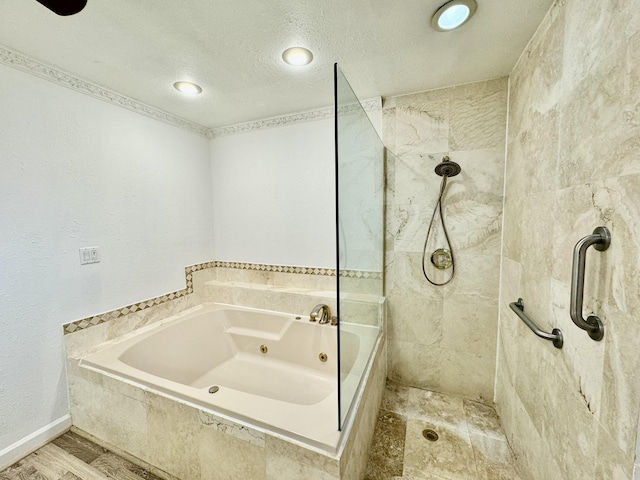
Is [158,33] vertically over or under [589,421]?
over

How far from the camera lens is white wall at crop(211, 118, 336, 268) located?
7.23 feet

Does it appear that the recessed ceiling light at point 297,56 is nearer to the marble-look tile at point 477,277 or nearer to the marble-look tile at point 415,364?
the marble-look tile at point 477,277

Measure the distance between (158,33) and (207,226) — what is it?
1632 mm

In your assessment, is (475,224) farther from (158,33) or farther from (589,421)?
(158,33)

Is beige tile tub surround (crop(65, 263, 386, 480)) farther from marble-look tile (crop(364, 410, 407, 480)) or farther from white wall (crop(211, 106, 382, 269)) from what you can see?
white wall (crop(211, 106, 382, 269))

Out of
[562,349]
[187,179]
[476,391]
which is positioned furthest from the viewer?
[187,179]

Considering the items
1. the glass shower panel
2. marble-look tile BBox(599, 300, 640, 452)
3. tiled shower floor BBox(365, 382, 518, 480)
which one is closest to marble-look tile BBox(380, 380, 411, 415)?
tiled shower floor BBox(365, 382, 518, 480)

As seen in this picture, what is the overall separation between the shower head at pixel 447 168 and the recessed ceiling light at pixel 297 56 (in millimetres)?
1076

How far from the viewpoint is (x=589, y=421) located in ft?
2.63

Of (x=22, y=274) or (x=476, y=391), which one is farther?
(x=476, y=391)

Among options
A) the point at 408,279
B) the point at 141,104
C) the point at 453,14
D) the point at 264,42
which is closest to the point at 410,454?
the point at 408,279

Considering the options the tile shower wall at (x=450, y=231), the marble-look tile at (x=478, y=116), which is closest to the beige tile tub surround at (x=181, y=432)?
the tile shower wall at (x=450, y=231)

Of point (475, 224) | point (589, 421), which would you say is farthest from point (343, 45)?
point (589, 421)

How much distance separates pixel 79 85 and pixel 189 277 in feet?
5.16
